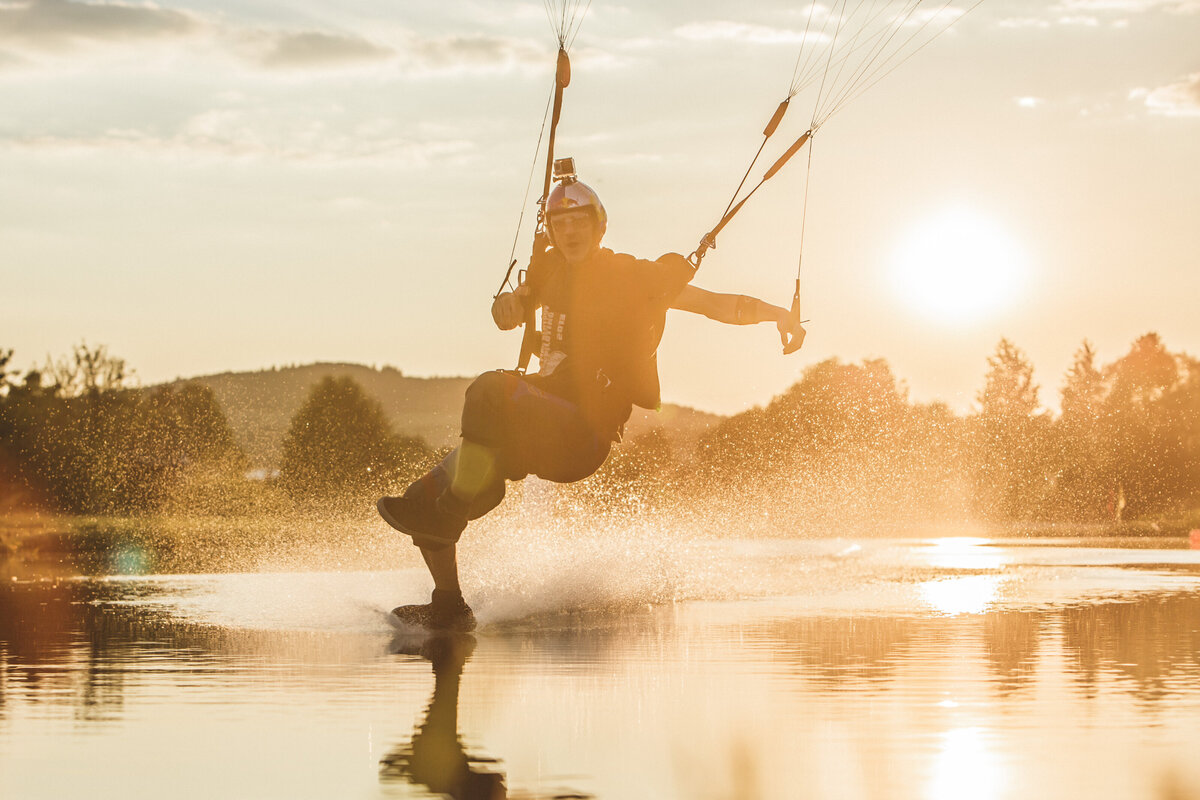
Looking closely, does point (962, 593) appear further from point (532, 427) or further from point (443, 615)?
point (532, 427)

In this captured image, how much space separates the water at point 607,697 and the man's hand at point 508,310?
1848mm

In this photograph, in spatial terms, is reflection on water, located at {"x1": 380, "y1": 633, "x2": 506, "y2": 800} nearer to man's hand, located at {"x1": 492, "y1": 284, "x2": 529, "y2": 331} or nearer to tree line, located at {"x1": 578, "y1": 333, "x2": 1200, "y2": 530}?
man's hand, located at {"x1": 492, "y1": 284, "x2": 529, "y2": 331}

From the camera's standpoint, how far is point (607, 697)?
23.0 ft

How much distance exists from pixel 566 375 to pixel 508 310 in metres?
0.55

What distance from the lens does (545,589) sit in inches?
504

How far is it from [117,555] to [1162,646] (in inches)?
805

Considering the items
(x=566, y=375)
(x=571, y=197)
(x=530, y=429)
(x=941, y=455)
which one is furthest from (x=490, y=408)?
(x=941, y=455)

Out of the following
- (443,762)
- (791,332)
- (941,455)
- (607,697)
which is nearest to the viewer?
(443,762)

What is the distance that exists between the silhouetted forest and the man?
6108 centimetres

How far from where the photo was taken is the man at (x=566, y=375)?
33.3 ft

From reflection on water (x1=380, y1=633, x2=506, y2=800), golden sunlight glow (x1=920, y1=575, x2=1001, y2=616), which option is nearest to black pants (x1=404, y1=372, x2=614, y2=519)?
reflection on water (x1=380, y1=633, x2=506, y2=800)

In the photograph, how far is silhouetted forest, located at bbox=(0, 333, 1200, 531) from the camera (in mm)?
82875

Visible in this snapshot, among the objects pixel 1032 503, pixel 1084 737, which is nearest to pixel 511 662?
pixel 1084 737

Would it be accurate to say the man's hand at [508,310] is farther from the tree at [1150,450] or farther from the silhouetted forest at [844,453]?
the tree at [1150,450]
